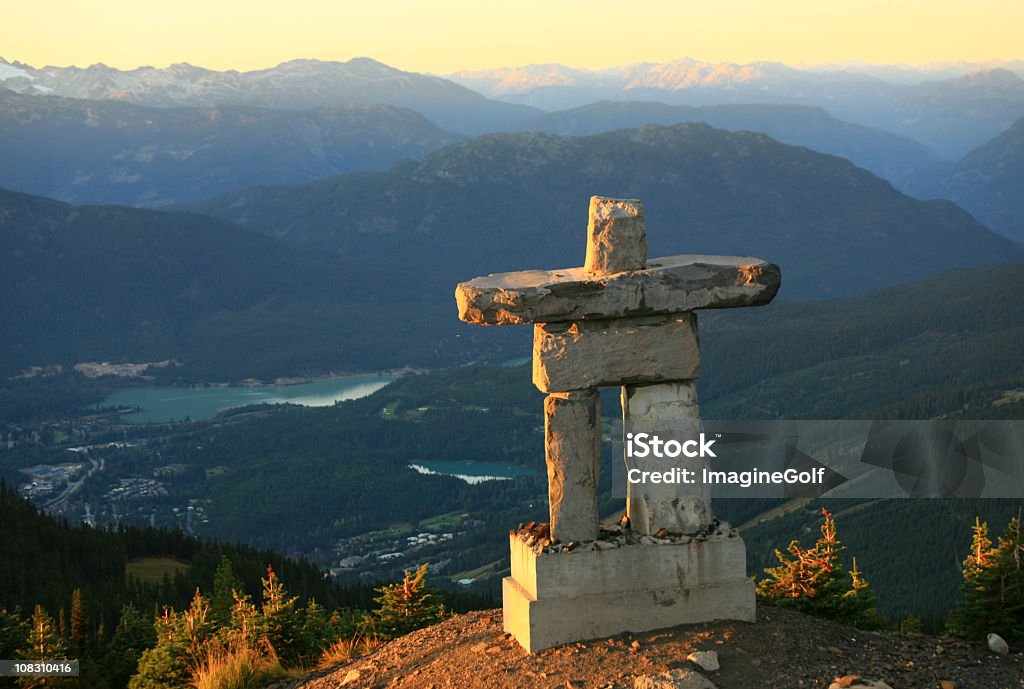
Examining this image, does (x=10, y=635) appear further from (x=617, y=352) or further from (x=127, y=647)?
(x=617, y=352)

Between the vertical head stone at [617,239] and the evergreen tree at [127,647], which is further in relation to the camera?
the evergreen tree at [127,647]

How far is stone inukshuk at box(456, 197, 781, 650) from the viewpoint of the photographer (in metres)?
24.3

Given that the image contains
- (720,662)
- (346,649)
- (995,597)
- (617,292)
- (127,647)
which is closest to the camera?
(720,662)

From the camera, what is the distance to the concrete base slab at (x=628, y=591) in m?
24.2

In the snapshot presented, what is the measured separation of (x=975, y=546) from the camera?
27484 mm

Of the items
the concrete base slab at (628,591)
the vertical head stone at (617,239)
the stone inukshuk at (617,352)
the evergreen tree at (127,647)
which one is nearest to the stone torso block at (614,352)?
the stone inukshuk at (617,352)

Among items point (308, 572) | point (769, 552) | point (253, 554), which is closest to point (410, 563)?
point (769, 552)

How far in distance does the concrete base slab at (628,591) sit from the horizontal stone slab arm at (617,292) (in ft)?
14.2

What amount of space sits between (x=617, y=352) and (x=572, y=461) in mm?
2187

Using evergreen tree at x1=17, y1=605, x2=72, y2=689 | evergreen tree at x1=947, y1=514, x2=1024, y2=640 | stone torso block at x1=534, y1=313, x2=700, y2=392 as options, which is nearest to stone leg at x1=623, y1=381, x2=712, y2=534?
stone torso block at x1=534, y1=313, x2=700, y2=392

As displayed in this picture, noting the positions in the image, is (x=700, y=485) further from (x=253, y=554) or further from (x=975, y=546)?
(x=253, y=554)

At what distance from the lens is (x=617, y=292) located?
24453 millimetres

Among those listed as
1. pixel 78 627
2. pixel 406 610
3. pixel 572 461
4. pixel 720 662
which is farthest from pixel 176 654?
pixel 720 662

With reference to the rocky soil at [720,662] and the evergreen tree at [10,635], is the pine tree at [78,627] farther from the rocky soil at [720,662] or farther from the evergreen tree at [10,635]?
the rocky soil at [720,662]
